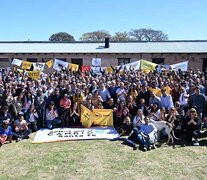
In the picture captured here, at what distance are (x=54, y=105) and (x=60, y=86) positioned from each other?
1656 millimetres

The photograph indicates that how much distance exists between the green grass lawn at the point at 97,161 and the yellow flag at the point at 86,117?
192cm

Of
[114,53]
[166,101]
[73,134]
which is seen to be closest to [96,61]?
[114,53]

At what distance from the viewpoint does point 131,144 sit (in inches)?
374

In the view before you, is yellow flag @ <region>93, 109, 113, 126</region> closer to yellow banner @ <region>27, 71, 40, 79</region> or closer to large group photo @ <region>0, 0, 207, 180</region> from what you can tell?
large group photo @ <region>0, 0, 207, 180</region>

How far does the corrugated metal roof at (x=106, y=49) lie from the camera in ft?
108

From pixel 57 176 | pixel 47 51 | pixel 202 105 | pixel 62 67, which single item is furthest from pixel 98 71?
pixel 57 176

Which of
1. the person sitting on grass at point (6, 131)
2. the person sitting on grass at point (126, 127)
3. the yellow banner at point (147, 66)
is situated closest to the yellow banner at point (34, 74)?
the yellow banner at point (147, 66)

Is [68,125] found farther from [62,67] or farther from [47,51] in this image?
[47,51]

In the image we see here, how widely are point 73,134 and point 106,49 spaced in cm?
2341

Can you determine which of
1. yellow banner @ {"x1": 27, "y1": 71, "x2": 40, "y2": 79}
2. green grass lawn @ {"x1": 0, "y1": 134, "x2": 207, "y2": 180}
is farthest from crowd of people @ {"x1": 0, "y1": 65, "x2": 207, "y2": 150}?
yellow banner @ {"x1": 27, "y1": 71, "x2": 40, "y2": 79}

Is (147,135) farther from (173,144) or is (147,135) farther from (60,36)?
(60,36)

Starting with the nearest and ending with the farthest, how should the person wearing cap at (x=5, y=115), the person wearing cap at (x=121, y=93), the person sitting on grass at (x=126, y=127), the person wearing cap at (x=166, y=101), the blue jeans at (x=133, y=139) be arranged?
the blue jeans at (x=133, y=139)
the person wearing cap at (x=5, y=115)
the person sitting on grass at (x=126, y=127)
the person wearing cap at (x=166, y=101)
the person wearing cap at (x=121, y=93)

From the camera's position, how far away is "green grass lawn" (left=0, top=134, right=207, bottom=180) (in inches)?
287

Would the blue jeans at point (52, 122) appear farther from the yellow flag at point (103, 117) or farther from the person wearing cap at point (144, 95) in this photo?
the person wearing cap at point (144, 95)
